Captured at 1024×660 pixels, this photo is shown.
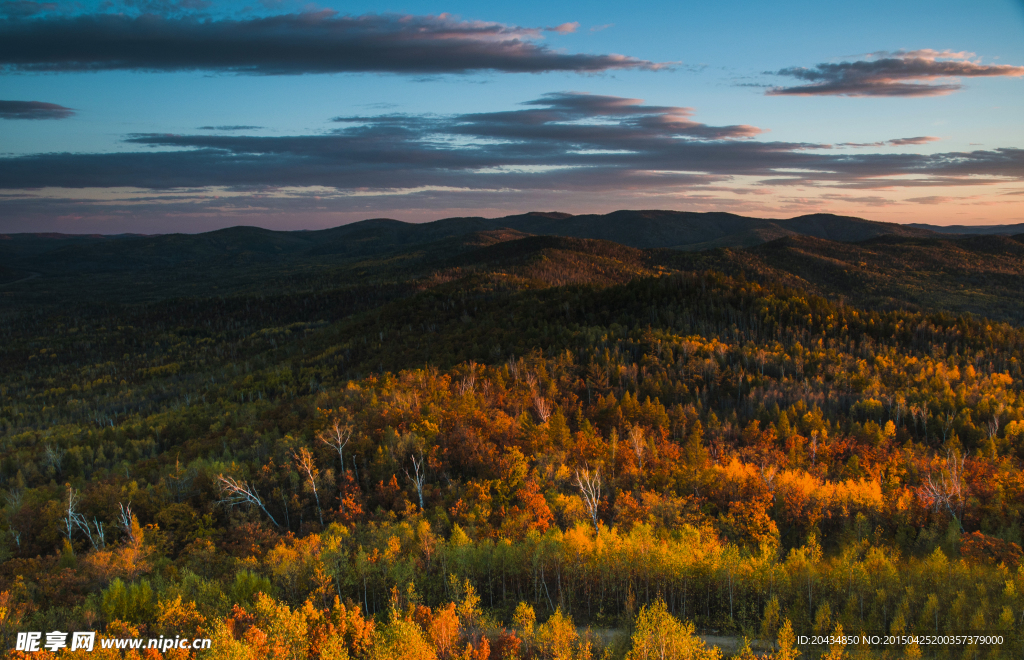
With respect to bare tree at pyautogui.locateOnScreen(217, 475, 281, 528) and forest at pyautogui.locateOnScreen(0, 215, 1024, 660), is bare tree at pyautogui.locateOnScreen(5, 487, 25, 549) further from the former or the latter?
bare tree at pyautogui.locateOnScreen(217, 475, 281, 528)

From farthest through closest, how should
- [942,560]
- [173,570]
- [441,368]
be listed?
[441,368]
[942,560]
[173,570]

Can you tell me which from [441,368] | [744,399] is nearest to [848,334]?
[744,399]

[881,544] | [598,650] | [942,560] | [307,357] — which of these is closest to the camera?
[598,650]

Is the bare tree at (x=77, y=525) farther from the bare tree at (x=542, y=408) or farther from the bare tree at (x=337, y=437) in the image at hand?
the bare tree at (x=542, y=408)

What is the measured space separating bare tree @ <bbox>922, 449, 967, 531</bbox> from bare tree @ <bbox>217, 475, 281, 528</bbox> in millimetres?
74885

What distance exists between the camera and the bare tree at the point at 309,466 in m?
61.1

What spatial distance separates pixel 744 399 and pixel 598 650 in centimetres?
6620

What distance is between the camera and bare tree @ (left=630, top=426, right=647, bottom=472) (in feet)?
236

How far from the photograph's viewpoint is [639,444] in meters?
75.8

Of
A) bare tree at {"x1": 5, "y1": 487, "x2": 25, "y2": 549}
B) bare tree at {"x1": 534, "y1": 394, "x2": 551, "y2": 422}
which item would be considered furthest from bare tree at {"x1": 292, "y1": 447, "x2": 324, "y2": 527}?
bare tree at {"x1": 534, "y1": 394, "x2": 551, "y2": 422}

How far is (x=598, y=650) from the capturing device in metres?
46.0

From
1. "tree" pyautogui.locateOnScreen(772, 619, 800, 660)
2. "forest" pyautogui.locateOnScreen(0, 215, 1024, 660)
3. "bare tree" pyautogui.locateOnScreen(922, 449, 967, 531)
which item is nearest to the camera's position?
"tree" pyautogui.locateOnScreen(772, 619, 800, 660)

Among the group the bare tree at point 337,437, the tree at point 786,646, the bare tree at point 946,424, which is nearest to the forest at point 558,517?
the bare tree at point 946,424

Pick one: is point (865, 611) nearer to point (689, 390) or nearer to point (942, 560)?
point (942, 560)
